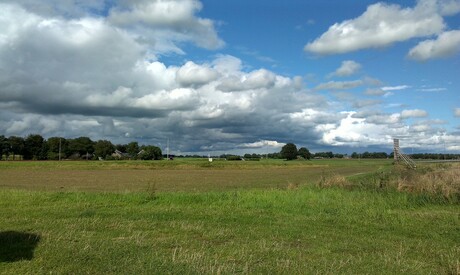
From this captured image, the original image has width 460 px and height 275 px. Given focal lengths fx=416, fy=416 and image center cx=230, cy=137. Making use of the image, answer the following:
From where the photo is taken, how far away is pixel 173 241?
901 cm

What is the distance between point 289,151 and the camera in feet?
631

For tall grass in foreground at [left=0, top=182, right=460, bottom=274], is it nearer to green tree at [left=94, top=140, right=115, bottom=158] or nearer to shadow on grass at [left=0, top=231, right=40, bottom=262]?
shadow on grass at [left=0, top=231, right=40, bottom=262]

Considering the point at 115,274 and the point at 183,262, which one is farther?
the point at 183,262

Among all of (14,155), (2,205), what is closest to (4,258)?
(2,205)

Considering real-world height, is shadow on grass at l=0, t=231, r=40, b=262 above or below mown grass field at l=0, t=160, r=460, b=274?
above

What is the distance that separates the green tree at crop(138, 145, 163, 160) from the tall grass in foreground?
154 meters

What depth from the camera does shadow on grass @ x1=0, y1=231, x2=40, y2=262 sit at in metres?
7.17

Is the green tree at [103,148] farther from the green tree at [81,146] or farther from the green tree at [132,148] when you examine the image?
the green tree at [132,148]

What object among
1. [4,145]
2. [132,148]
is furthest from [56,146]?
[132,148]

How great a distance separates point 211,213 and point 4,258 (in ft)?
24.9

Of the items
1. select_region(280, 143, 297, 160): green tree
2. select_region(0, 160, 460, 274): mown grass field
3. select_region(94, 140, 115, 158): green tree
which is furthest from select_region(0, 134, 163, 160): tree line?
select_region(0, 160, 460, 274): mown grass field

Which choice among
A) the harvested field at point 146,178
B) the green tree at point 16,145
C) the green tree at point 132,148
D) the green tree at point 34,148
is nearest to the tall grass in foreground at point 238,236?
the harvested field at point 146,178

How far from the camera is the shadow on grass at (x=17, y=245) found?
23.5 feet

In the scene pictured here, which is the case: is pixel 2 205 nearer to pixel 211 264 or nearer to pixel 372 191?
pixel 211 264
